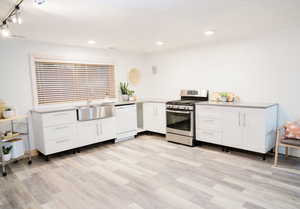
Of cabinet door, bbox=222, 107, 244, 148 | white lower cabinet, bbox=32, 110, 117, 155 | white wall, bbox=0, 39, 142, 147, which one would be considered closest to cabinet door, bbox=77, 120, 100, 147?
white lower cabinet, bbox=32, 110, 117, 155

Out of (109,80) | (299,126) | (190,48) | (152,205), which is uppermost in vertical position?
(190,48)

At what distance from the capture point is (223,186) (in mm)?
2492

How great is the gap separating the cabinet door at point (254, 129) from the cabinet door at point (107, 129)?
267cm

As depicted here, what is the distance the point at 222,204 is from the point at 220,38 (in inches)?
122

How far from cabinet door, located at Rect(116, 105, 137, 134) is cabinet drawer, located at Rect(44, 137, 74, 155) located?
3.75 ft

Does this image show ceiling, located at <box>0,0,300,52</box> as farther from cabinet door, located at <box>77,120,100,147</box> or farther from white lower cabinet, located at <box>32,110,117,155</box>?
cabinet door, located at <box>77,120,100,147</box>

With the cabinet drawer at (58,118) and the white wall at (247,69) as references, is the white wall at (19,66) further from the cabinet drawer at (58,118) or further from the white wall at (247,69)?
the white wall at (247,69)

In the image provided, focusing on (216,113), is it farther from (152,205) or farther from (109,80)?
(109,80)

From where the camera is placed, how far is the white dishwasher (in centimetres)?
455

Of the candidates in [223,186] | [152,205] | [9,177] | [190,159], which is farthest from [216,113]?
[9,177]

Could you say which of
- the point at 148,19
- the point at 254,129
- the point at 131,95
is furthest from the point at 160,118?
the point at 148,19

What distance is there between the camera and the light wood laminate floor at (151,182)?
7.22 feet

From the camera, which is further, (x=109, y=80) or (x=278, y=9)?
(x=109, y=80)

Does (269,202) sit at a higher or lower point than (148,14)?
lower
